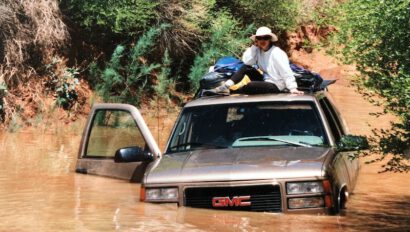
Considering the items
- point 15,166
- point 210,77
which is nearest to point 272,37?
point 210,77

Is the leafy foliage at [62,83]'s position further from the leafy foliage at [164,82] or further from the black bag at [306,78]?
the black bag at [306,78]

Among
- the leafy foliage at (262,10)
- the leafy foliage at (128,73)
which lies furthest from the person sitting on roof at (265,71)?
the leafy foliage at (262,10)

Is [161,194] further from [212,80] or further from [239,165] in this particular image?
[212,80]

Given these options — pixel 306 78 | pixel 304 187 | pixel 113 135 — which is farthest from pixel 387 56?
pixel 113 135

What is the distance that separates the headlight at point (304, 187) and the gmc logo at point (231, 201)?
39cm

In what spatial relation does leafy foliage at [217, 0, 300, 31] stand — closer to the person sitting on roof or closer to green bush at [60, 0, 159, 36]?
green bush at [60, 0, 159, 36]

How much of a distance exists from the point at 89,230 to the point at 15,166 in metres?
5.10

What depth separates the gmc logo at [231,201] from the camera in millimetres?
7379

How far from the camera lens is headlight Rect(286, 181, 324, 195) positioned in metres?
7.21

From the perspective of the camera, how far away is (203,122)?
8.80 meters

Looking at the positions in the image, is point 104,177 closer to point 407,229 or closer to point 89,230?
point 89,230

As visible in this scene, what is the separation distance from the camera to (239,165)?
7477 mm

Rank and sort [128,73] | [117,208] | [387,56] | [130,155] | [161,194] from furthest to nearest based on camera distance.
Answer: [128,73] < [117,208] < [130,155] < [387,56] < [161,194]

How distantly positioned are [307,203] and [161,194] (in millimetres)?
1307
